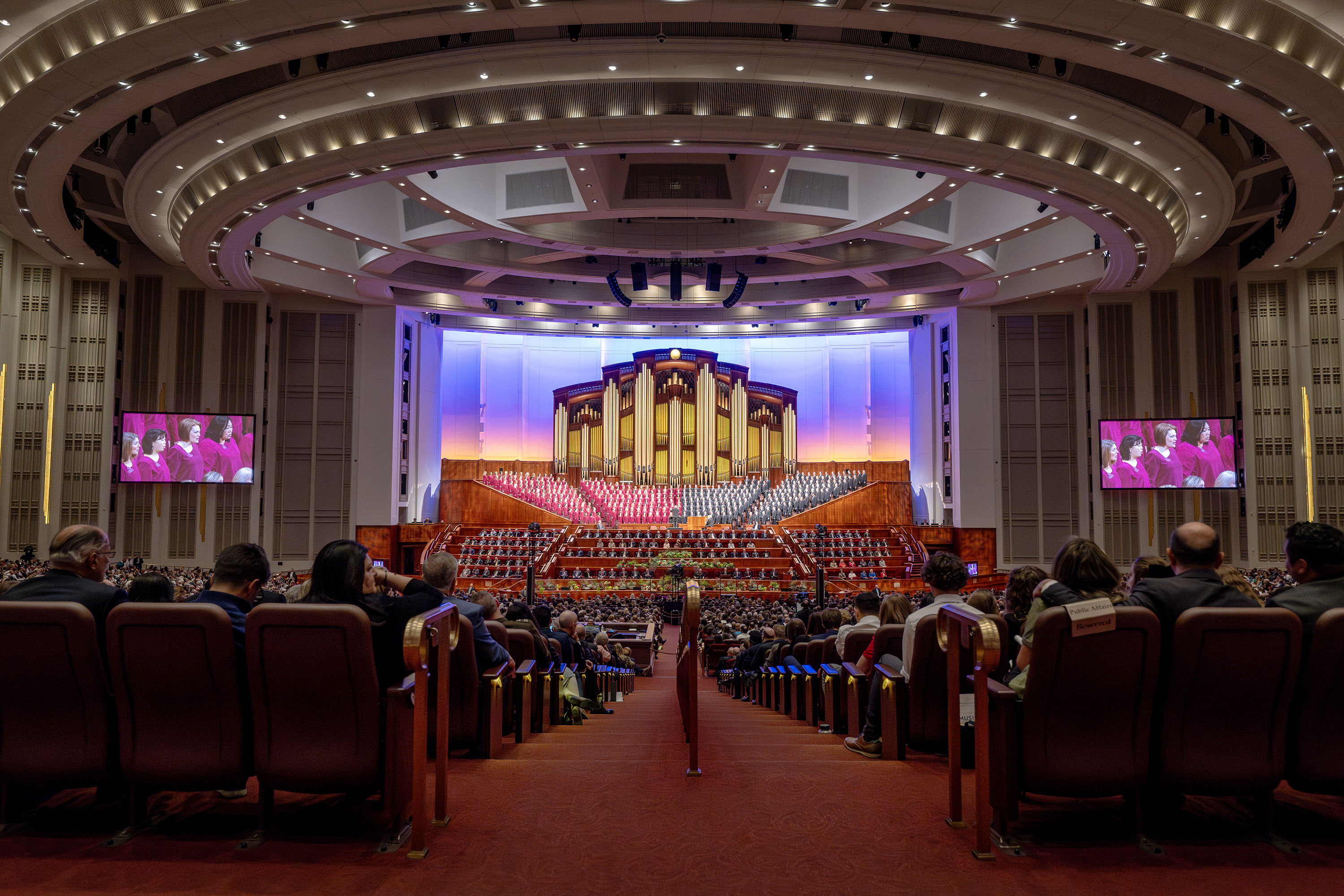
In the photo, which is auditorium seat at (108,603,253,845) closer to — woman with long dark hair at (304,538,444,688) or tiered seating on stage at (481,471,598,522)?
woman with long dark hair at (304,538,444,688)

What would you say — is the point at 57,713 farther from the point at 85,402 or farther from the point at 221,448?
the point at 85,402

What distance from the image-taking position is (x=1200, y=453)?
1541 cm

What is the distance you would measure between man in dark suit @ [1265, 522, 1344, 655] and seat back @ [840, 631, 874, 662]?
66.3 inches

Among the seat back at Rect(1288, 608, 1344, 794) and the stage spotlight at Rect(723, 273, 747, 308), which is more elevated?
the stage spotlight at Rect(723, 273, 747, 308)

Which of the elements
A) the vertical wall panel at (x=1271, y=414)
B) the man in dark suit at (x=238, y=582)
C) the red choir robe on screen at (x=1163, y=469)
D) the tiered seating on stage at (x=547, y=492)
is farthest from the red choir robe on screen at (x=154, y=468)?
the vertical wall panel at (x=1271, y=414)

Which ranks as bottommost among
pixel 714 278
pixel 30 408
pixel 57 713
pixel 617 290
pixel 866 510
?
pixel 57 713

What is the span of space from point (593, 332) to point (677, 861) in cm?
2012

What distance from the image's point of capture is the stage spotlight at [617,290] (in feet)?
53.4

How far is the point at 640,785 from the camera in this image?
268cm

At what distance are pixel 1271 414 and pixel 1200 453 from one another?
133 centimetres

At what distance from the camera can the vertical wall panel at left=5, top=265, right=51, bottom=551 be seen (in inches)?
559

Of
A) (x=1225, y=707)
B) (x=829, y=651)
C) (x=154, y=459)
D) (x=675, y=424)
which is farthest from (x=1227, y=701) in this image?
(x=675, y=424)

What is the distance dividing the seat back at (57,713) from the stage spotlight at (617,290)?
47.4 ft

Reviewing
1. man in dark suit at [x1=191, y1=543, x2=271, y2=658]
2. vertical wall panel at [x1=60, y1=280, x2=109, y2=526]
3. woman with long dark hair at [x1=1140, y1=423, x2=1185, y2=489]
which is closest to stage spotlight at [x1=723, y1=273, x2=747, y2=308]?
woman with long dark hair at [x1=1140, y1=423, x2=1185, y2=489]
